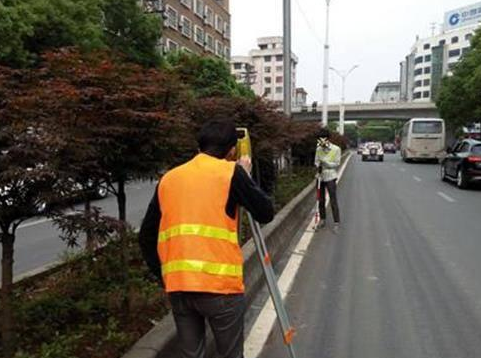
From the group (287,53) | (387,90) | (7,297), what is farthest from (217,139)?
(387,90)

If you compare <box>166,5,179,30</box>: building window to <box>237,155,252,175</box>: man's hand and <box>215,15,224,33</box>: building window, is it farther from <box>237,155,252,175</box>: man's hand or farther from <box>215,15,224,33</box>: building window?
<box>237,155,252,175</box>: man's hand

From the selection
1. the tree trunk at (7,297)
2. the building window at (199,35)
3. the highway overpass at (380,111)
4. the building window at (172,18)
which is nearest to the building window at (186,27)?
the building window at (172,18)

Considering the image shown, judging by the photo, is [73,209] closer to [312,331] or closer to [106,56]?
[106,56]

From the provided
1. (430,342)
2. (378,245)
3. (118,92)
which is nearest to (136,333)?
(118,92)

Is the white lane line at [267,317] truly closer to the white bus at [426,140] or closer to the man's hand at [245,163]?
the man's hand at [245,163]

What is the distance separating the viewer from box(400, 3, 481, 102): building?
11894 cm

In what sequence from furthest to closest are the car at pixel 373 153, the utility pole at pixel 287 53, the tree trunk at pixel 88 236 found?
the car at pixel 373 153, the utility pole at pixel 287 53, the tree trunk at pixel 88 236

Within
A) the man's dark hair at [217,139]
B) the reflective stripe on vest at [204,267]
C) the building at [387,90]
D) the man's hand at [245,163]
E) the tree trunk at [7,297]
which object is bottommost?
the tree trunk at [7,297]

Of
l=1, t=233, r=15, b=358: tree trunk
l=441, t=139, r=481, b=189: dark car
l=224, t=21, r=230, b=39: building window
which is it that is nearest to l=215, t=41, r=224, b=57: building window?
l=224, t=21, r=230, b=39: building window

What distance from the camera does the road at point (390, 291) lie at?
5.11 m

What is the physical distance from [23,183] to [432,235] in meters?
8.31

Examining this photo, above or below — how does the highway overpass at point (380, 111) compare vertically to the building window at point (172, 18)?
below

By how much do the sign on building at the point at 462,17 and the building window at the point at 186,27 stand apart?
72943mm

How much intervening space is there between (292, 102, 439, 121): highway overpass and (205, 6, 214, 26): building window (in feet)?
47.9
